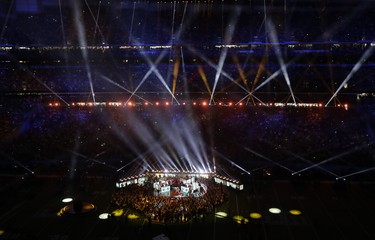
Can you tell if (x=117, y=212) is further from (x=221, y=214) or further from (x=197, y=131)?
(x=197, y=131)

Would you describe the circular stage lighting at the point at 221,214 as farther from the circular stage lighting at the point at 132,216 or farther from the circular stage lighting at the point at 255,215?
the circular stage lighting at the point at 132,216

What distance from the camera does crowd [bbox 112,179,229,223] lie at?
1593cm

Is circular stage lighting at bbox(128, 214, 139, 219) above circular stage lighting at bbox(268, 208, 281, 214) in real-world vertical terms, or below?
below

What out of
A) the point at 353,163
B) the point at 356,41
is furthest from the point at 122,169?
the point at 356,41

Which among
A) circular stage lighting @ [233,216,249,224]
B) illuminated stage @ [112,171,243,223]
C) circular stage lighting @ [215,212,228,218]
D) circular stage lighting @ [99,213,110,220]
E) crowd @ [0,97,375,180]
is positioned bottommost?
circular stage lighting @ [233,216,249,224]

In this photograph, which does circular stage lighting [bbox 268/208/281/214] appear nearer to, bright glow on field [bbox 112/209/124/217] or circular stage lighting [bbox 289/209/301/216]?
circular stage lighting [bbox 289/209/301/216]

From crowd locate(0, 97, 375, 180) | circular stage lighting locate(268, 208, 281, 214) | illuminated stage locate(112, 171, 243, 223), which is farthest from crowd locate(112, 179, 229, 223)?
crowd locate(0, 97, 375, 180)

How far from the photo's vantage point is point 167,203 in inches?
665

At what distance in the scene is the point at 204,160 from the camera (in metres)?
24.4

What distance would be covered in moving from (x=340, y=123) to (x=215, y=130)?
9.60 m

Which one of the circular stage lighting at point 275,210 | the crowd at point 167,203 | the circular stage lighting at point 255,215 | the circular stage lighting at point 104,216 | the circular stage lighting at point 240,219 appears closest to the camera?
the circular stage lighting at point 240,219

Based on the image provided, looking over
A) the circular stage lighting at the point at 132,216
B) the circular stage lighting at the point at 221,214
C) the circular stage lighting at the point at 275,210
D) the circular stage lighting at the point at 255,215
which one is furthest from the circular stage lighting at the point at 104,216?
the circular stage lighting at the point at 275,210

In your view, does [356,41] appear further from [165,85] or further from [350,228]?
[350,228]

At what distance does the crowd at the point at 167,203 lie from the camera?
15.9 meters
